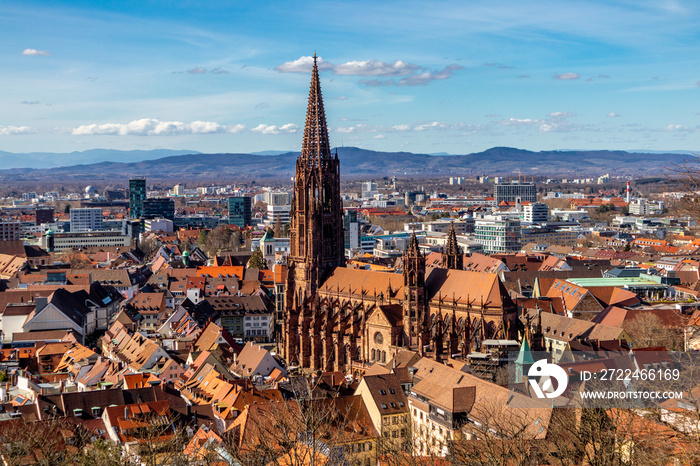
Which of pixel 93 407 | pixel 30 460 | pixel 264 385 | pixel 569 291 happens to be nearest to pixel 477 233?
pixel 569 291

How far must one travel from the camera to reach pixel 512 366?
59.0 m

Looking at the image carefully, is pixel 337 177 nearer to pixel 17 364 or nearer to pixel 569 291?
pixel 569 291

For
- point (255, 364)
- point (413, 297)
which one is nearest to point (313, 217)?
point (413, 297)

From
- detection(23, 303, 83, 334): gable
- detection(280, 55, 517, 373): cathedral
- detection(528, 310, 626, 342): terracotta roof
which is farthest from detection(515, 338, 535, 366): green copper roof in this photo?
detection(23, 303, 83, 334): gable

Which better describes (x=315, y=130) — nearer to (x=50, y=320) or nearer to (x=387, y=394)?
(x=50, y=320)

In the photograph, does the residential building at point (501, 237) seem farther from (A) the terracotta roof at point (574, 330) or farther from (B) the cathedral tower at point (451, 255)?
(A) the terracotta roof at point (574, 330)

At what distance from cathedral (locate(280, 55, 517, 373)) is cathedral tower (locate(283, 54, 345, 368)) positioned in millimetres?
106

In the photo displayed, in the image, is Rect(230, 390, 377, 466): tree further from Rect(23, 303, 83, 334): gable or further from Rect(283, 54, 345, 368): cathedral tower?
Rect(23, 303, 83, 334): gable

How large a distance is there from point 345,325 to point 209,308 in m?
24.4

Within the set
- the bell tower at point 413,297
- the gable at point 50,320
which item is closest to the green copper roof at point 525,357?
the bell tower at point 413,297
